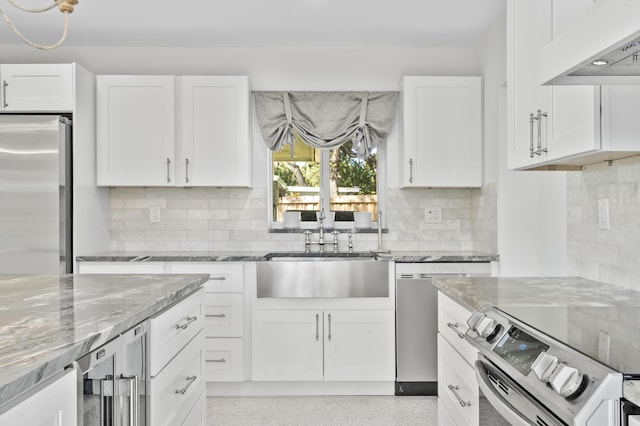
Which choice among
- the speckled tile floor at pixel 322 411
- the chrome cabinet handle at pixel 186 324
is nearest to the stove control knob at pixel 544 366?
the chrome cabinet handle at pixel 186 324

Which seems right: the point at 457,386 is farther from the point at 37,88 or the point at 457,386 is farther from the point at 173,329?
the point at 37,88

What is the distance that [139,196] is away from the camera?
4.15 metres

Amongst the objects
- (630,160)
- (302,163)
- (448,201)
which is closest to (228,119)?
(302,163)

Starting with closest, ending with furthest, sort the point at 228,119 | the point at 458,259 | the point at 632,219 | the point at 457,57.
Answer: the point at 632,219, the point at 458,259, the point at 228,119, the point at 457,57

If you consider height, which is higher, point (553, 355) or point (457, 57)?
point (457, 57)

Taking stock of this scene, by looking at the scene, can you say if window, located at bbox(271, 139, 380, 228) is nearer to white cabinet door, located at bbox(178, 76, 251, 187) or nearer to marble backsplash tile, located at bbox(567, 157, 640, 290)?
white cabinet door, located at bbox(178, 76, 251, 187)

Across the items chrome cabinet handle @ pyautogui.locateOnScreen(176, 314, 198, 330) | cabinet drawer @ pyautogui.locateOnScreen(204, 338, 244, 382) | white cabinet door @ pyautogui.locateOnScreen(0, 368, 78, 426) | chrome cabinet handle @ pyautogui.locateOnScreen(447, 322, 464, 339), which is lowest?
cabinet drawer @ pyautogui.locateOnScreen(204, 338, 244, 382)

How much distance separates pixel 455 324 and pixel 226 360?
1959mm

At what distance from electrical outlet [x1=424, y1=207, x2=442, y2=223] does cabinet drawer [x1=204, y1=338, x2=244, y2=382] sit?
173 centimetres

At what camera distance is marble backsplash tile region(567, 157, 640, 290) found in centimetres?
193

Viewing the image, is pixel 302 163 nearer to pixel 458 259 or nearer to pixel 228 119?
pixel 228 119

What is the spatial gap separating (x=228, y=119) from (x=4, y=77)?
5.03 feet

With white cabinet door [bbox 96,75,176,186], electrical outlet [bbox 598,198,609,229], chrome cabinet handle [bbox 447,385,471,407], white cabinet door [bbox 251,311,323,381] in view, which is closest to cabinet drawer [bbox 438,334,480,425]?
chrome cabinet handle [bbox 447,385,471,407]

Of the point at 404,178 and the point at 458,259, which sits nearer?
the point at 458,259
